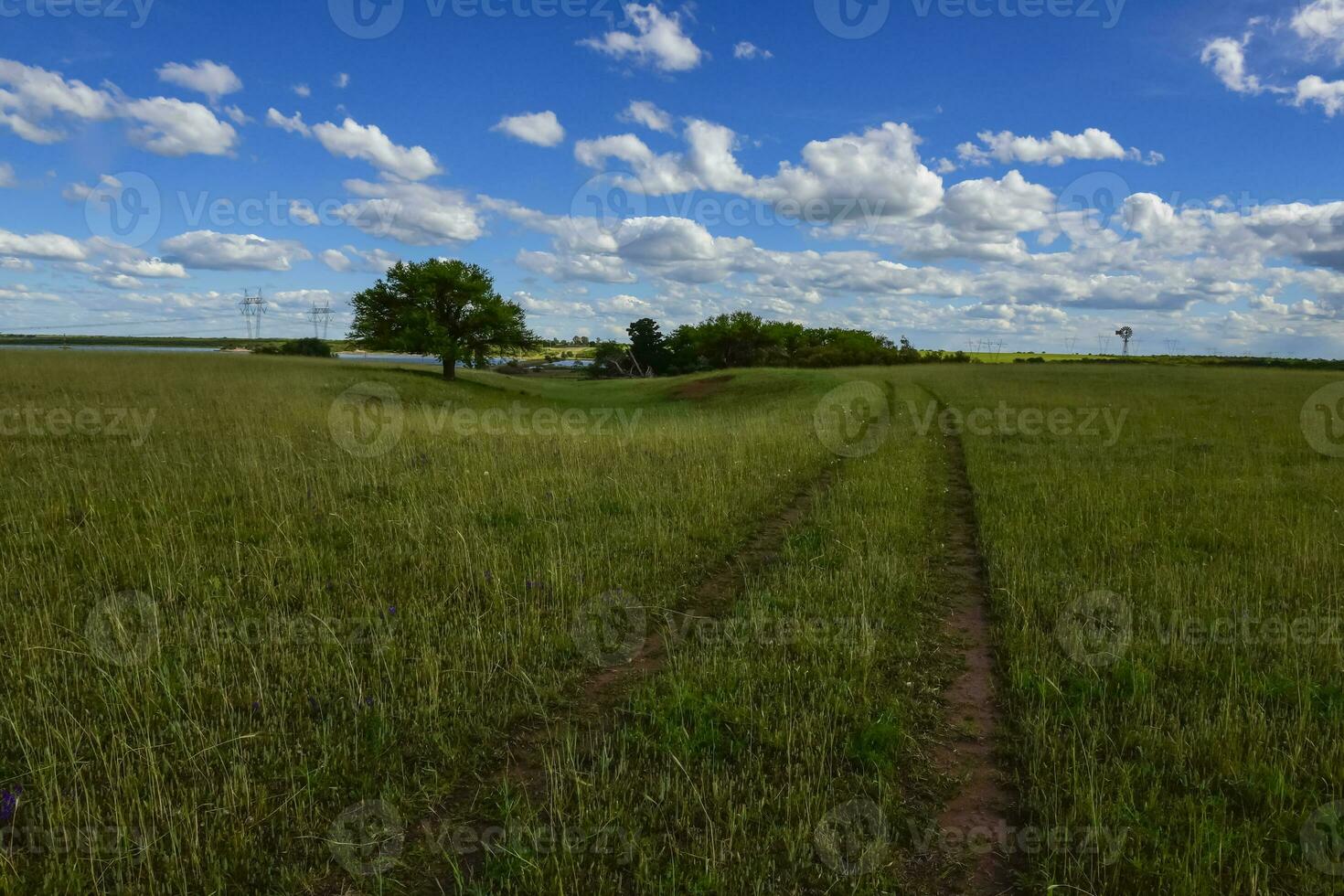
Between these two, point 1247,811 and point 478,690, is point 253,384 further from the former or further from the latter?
point 1247,811

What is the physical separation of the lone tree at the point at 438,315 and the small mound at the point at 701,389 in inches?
557

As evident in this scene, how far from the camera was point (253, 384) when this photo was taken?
31000 mm

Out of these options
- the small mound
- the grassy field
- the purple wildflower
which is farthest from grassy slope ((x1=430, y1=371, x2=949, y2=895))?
the small mound

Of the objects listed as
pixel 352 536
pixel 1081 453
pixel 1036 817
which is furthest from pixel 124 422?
pixel 1081 453

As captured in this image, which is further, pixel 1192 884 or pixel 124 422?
pixel 124 422

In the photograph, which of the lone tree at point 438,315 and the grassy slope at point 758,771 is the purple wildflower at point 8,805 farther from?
the lone tree at point 438,315

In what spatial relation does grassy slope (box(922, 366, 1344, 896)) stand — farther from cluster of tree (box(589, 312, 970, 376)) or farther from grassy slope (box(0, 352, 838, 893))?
cluster of tree (box(589, 312, 970, 376))

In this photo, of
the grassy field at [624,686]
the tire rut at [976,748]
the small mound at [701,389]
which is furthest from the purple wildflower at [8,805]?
the small mound at [701,389]

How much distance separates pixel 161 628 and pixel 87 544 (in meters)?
2.86

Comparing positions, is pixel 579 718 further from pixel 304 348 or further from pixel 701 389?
pixel 304 348

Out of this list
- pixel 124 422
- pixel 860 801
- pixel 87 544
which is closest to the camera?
pixel 860 801

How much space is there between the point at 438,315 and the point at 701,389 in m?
21.7

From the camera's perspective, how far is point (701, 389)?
165 feet

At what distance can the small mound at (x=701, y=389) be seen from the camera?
48156 millimetres
